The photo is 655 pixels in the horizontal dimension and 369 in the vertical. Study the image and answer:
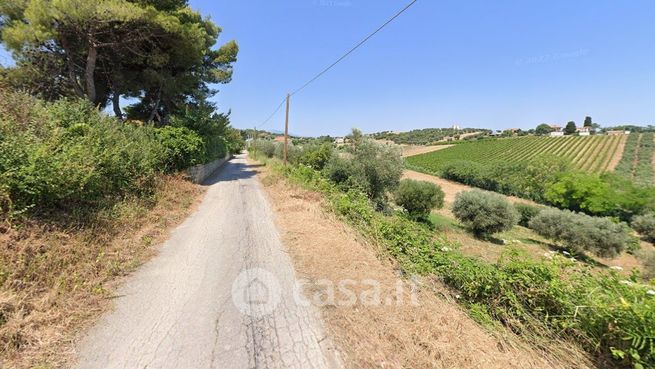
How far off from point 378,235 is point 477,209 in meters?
15.8

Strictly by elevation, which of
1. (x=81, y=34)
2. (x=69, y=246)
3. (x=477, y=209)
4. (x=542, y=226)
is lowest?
(x=542, y=226)

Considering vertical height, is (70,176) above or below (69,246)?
above

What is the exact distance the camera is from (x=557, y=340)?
8.72ft

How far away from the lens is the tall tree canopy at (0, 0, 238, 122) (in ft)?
31.2

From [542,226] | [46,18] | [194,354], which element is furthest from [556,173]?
[46,18]

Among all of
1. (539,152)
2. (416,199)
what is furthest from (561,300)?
(539,152)

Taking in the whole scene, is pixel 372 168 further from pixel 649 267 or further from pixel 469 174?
pixel 469 174

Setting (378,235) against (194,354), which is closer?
(194,354)

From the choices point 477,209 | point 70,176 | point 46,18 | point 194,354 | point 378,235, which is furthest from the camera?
point 477,209

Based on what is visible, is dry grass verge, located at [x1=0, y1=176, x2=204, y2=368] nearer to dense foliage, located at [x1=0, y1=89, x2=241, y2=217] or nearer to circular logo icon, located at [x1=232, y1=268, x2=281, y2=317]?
dense foliage, located at [x1=0, y1=89, x2=241, y2=217]

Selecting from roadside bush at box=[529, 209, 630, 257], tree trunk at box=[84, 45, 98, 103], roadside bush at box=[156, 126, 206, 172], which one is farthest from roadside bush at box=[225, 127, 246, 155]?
roadside bush at box=[529, 209, 630, 257]

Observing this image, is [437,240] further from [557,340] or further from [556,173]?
[556,173]

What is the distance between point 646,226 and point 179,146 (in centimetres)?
4029

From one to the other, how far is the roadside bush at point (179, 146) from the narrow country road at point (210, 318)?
23.2ft
